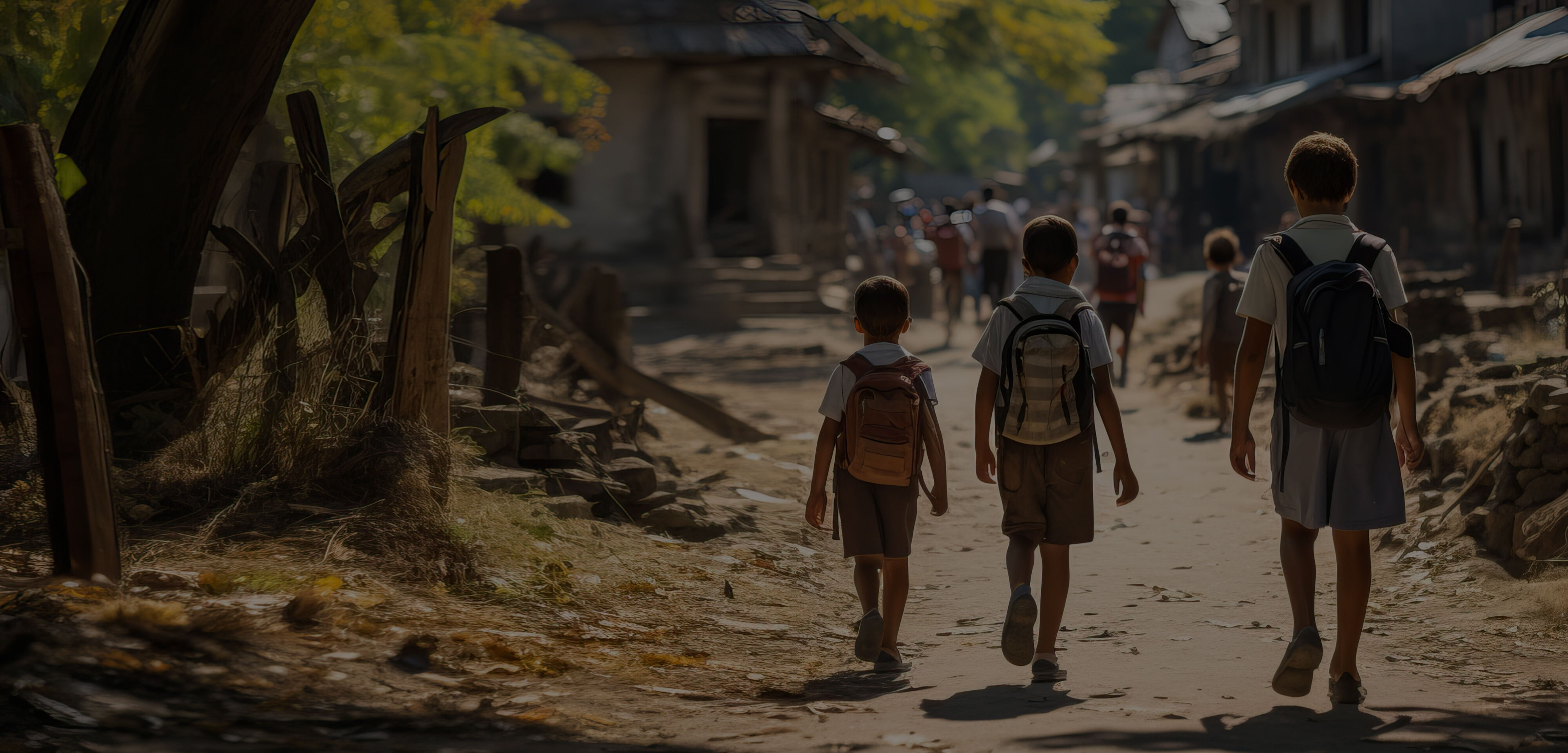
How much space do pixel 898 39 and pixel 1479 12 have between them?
15176 millimetres

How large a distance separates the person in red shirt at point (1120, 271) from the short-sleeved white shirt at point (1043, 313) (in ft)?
24.8

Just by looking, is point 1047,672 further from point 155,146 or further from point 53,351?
point 155,146

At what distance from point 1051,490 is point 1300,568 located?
32.0 inches

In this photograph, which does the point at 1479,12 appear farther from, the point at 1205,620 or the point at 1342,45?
the point at 1205,620

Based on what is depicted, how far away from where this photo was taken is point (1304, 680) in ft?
13.6

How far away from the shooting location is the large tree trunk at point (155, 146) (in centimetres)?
598

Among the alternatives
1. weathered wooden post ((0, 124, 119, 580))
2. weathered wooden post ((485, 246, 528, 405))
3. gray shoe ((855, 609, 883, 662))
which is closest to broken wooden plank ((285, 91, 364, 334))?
weathered wooden post ((0, 124, 119, 580))

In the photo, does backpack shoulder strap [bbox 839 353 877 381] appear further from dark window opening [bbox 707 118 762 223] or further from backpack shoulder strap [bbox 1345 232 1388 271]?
dark window opening [bbox 707 118 762 223]

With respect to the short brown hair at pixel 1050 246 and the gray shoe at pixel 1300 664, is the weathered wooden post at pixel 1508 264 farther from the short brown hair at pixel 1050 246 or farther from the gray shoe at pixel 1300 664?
the gray shoe at pixel 1300 664

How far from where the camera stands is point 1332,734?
3.79 meters

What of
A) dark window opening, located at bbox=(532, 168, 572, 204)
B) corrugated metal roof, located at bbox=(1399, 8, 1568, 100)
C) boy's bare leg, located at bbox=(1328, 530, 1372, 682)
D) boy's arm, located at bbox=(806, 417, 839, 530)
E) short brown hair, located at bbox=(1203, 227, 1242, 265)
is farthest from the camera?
dark window opening, located at bbox=(532, 168, 572, 204)

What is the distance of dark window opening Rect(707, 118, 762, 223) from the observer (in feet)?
85.6

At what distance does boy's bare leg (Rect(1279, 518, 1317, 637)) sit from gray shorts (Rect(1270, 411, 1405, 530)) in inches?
3.0

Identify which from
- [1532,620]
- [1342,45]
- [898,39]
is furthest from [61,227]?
[898,39]
